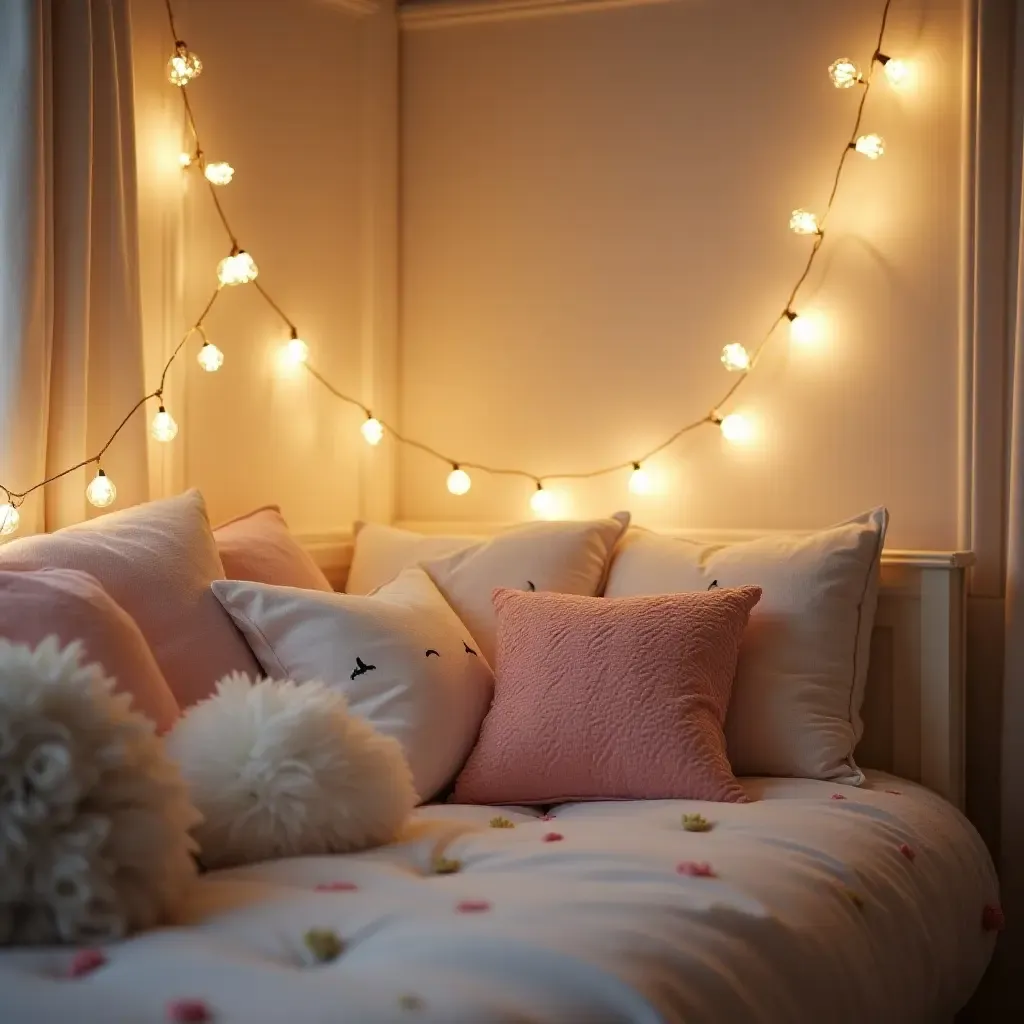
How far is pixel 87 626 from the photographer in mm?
1561

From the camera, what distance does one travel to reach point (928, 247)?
2482 millimetres

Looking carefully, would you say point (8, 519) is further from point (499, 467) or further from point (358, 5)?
point (358, 5)

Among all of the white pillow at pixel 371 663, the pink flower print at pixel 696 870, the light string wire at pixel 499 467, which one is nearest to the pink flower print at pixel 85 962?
the pink flower print at pixel 696 870

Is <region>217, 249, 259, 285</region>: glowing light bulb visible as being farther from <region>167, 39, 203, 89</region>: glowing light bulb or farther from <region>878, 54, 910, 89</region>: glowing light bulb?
<region>878, 54, 910, 89</region>: glowing light bulb

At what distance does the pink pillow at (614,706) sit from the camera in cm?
192

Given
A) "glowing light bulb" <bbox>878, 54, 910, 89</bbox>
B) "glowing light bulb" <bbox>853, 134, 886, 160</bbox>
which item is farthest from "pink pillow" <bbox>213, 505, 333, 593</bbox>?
"glowing light bulb" <bbox>878, 54, 910, 89</bbox>

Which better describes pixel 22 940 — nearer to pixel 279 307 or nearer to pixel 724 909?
pixel 724 909

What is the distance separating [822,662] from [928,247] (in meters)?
0.85

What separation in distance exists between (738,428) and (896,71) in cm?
73

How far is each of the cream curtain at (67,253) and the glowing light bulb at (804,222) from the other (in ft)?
4.00

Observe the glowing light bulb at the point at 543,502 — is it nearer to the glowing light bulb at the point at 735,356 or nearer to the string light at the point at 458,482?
the string light at the point at 458,482

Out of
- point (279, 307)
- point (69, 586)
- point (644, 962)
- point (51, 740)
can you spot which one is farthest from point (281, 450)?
point (644, 962)

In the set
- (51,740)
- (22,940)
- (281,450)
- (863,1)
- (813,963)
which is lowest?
(813,963)

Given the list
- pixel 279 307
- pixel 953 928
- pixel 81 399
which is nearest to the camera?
pixel 953 928
